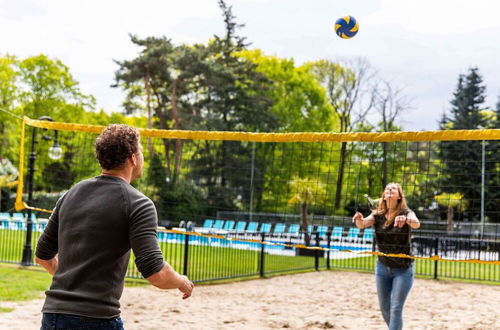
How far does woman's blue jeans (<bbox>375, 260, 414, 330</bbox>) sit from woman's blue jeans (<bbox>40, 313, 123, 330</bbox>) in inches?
138

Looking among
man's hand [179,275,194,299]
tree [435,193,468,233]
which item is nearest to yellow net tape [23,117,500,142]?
tree [435,193,468,233]

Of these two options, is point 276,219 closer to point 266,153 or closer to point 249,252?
point 266,153

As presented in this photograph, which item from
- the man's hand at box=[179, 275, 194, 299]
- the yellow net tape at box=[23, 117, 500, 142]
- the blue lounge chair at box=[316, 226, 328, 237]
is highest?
the yellow net tape at box=[23, 117, 500, 142]

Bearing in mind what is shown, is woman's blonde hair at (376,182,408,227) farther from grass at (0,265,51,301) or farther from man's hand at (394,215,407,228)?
grass at (0,265,51,301)

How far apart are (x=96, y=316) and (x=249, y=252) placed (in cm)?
1277

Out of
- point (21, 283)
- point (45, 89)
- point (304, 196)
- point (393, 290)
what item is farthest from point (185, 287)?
point (45, 89)

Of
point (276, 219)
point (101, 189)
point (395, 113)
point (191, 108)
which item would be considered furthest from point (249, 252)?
point (395, 113)

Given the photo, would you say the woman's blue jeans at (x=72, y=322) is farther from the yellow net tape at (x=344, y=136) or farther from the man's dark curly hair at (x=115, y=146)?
the yellow net tape at (x=344, y=136)

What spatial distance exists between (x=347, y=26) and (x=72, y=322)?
6.78 m

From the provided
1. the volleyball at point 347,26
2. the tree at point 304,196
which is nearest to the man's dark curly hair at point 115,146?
the volleyball at point 347,26

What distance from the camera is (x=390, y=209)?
5.69m

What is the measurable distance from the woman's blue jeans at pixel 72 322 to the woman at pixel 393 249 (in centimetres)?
349

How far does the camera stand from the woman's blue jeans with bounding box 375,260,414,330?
540 cm

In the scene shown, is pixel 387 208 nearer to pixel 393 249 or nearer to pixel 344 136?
pixel 393 249
